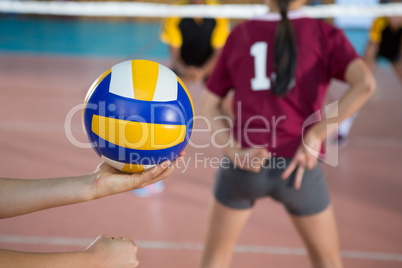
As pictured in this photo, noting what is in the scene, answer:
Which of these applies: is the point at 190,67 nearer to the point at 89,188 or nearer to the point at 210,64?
the point at 210,64

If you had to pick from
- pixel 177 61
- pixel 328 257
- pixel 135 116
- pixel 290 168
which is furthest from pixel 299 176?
pixel 177 61

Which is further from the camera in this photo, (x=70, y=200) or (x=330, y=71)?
(x=330, y=71)

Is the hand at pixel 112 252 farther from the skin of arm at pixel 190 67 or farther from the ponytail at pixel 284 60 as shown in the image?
the skin of arm at pixel 190 67

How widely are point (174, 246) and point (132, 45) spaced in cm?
1061

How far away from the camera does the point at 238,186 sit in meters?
2.07

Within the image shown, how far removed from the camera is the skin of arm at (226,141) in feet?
6.26

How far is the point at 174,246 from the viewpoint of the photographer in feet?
10.3

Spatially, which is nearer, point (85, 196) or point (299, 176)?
point (85, 196)

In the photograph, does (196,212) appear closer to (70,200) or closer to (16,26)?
(70,200)

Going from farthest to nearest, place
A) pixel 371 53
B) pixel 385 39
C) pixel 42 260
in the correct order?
1. pixel 385 39
2. pixel 371 53
3. pixel 42 260

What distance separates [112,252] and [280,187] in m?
1.06

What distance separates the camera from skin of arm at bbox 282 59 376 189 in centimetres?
186

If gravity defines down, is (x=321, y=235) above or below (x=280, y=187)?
below

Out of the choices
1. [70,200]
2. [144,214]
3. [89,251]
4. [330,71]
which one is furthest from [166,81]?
[144,214]
